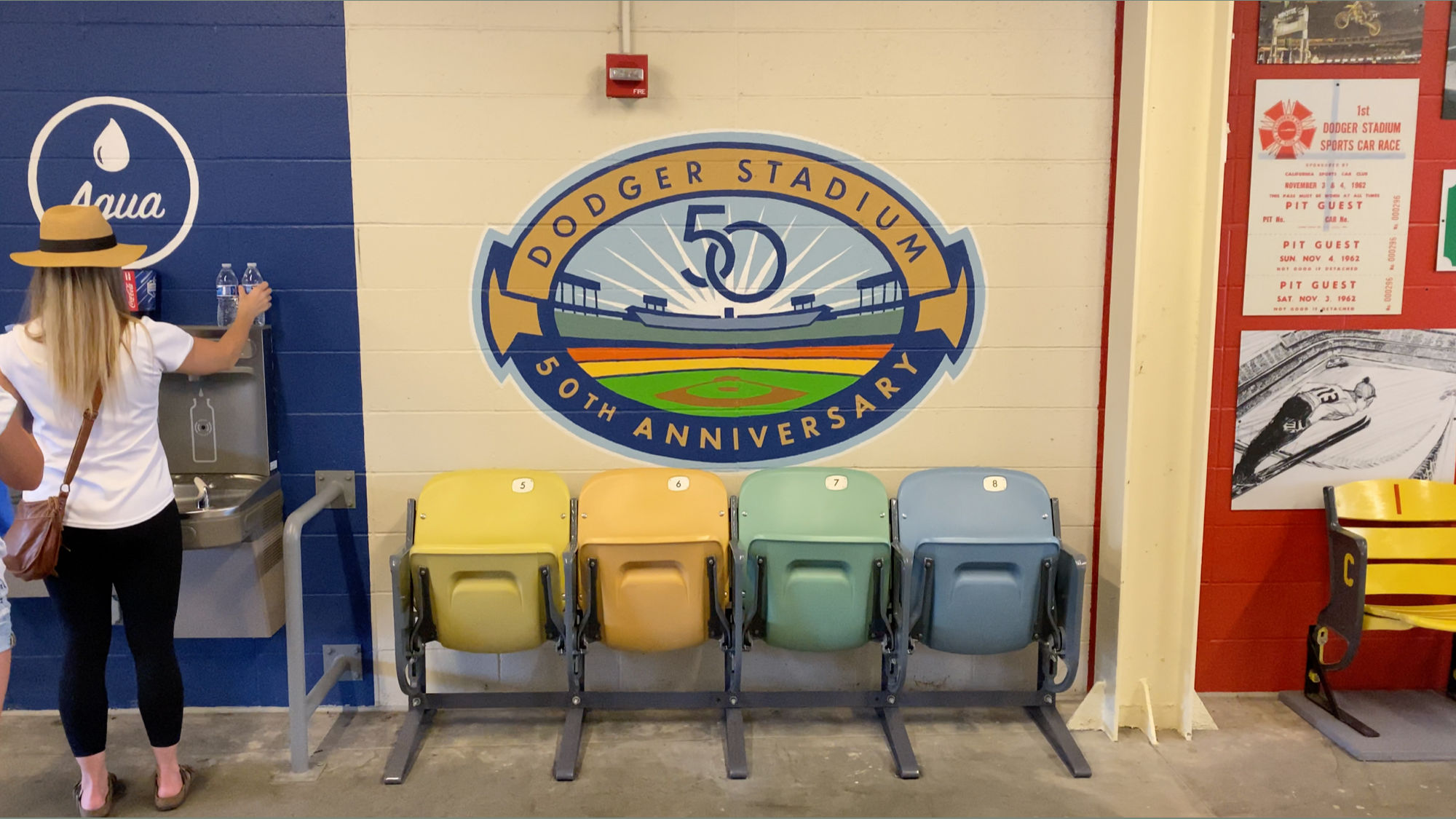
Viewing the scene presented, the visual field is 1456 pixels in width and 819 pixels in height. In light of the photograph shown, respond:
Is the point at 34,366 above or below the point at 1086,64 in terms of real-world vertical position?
below

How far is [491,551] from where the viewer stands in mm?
2934

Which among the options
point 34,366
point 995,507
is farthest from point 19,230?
point 995,507

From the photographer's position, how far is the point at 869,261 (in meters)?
3.38

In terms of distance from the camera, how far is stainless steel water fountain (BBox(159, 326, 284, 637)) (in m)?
3.16

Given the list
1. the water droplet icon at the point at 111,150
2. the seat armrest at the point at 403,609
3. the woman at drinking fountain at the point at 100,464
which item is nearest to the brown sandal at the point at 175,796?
the woman at drinking fountain at the point at 100,464

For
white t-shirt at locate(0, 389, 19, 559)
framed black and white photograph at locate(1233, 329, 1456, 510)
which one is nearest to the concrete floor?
framed black and white photograph at locate(1233, 329, 1456, 510)

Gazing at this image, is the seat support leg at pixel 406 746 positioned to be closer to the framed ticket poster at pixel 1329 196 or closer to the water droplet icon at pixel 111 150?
the water droplet icon at pixel 111 150

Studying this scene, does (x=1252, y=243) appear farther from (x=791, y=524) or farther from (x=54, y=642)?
(x=54, y=642)

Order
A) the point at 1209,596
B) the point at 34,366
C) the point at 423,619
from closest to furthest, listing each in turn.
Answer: the point at 34,366 → the point at 423,619 → the point at 1209,596

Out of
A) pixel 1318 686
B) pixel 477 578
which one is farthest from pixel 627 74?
pixel 1318 686

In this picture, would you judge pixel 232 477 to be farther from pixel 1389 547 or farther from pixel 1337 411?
pixel 1389 547

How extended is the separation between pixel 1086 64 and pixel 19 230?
3506mm

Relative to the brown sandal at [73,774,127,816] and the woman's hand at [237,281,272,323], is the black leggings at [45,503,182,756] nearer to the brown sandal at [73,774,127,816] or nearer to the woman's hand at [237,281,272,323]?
the brown sandal at [73,774,127,816]

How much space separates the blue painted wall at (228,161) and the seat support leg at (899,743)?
194 centimetres
